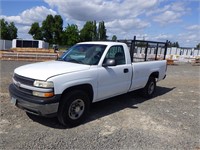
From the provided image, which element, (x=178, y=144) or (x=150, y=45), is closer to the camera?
(x=178, y=144)

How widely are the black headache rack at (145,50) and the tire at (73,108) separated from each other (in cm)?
235

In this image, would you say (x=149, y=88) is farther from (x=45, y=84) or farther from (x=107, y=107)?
(x=45, y=84)

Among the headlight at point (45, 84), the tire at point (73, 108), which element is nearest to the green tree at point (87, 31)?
the tire at point (73, 108)

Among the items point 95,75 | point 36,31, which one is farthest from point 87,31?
point 95,75

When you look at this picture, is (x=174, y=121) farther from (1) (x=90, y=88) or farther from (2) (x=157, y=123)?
(1) (x=90, y=88)

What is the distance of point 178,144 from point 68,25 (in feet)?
218

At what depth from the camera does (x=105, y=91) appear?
17.8 ft

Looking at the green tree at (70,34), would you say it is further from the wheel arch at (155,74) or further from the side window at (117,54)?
the side window at (117,54)

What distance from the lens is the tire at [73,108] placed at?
14.8ft

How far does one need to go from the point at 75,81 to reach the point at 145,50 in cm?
395

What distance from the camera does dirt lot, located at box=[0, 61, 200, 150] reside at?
4047 millimetres

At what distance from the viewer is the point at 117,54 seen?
5.98m

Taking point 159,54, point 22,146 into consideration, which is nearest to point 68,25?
point 159,54

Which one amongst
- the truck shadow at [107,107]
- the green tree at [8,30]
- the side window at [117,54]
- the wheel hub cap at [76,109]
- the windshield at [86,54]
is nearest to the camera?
the wheel hub cap at [76,109]
